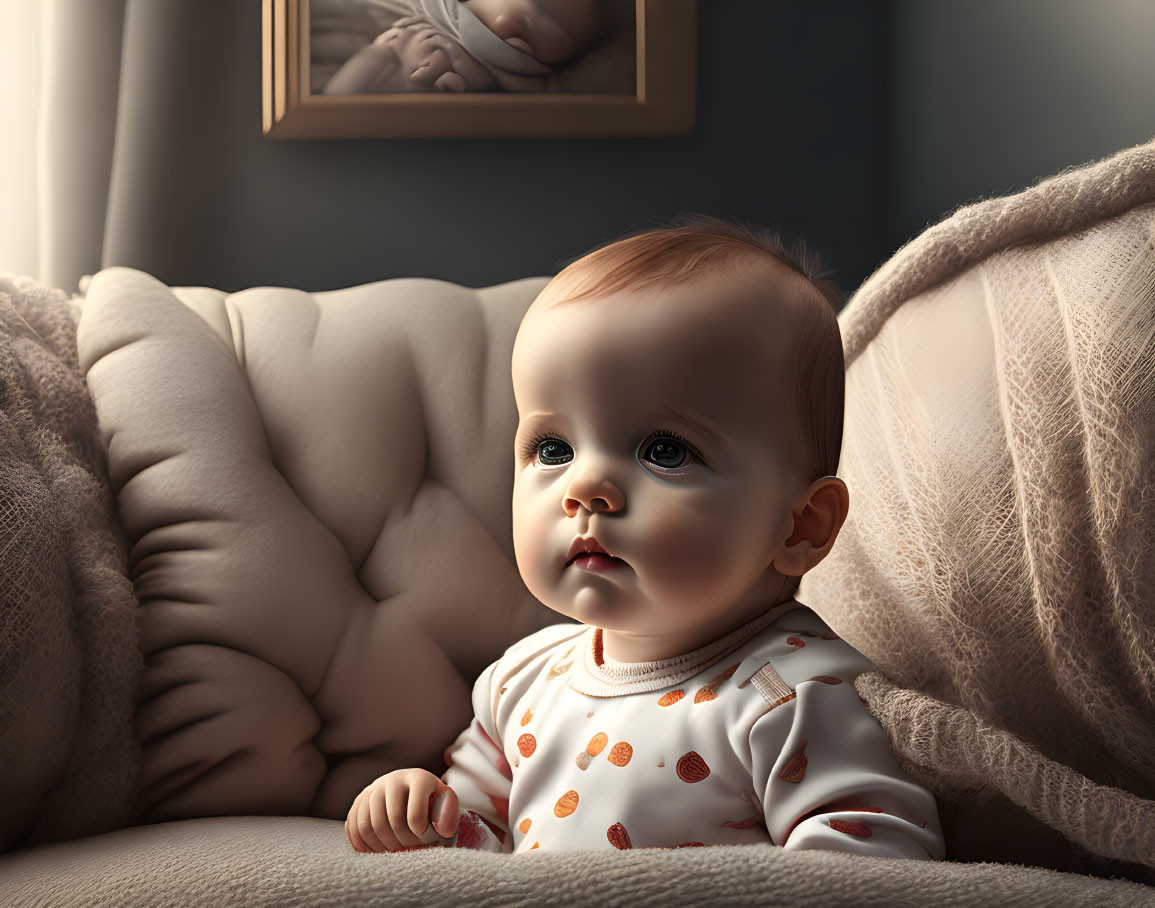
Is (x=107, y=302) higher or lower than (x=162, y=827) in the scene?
higher

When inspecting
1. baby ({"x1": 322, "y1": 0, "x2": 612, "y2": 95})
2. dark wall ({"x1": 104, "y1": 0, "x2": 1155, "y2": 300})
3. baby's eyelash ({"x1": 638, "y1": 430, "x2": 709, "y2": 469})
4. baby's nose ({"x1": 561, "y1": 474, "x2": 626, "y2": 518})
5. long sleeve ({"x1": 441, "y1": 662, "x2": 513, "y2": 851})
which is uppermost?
baby ({"x1": 322, "y1": 0, "x2": 612, "y2": 95})

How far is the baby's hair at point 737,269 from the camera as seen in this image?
693 millimetres

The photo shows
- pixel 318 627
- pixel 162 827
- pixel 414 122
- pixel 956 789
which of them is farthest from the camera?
pixel 414 122

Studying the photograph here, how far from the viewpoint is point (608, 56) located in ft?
5.10

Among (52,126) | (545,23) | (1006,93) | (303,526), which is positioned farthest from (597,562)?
(52,126)

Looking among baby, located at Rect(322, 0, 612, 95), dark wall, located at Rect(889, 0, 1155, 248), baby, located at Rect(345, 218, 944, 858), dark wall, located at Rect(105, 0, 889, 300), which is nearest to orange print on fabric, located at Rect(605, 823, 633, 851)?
baby, located at Rect(345, 218, 944, 858)

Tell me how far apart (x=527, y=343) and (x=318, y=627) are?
36 cm

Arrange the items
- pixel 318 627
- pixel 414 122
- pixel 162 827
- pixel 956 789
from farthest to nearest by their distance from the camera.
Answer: pixel 414 122
pixel 318 627
pixel 162 827
pixel 956 789

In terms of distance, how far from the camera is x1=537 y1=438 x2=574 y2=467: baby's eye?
2.34 ft

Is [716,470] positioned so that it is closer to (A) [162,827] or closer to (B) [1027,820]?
(B) [1027,820]

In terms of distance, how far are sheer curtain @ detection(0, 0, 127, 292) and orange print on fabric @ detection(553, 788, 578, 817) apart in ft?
4.01

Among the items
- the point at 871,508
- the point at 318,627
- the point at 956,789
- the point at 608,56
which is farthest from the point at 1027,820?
the point at 608,56

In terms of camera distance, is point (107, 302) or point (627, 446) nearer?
point (627, 446)

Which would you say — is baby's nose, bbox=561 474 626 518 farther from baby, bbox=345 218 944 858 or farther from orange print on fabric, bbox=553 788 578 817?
orange print on fabric, bbox=553 788 578 817
